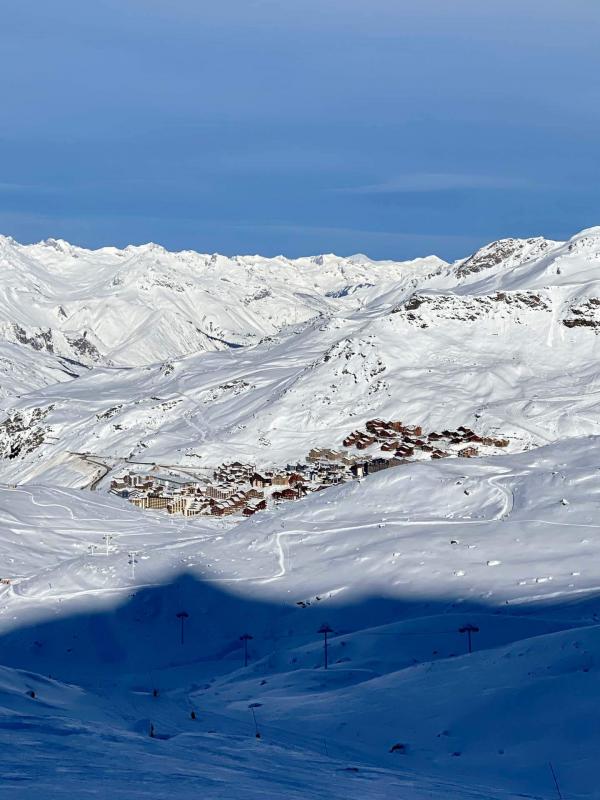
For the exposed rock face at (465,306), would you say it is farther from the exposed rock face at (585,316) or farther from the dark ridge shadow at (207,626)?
the dark ridge shadow at (207,626)

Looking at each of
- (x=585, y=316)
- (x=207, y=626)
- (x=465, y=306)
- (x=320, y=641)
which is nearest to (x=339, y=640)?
(x=320, y=641)

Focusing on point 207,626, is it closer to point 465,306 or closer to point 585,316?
point 585,316

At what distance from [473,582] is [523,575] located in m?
2.24

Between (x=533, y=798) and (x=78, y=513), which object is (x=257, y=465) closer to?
(x=78, y=513)

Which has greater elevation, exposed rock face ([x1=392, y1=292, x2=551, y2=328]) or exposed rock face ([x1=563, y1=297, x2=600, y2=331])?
exposed rock face ([x1=392, y1=292, x2=551, y2=328])

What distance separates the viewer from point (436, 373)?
567 feet

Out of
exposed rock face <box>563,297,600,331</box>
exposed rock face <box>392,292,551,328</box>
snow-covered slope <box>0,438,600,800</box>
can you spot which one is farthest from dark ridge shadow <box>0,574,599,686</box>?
exposed rock face <box>392,292,551,328</box>

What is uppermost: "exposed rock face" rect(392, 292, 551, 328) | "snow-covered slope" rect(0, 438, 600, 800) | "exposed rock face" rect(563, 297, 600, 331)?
"exposed rock face" rect(392, 292, 551, 328)

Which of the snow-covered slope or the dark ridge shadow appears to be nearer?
the snow-covered slope

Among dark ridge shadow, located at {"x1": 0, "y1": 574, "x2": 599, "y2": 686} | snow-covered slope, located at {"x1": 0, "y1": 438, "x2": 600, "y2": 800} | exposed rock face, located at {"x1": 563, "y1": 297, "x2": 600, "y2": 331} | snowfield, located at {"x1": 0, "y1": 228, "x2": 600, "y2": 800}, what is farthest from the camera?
exposed rock face, located at {"x1": 563, "y1": 297, "x2": 600, "y2": 331}

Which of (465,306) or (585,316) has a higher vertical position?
(465,306)

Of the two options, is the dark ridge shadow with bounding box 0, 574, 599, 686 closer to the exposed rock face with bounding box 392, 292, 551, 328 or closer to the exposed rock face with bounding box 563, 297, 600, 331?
the exposed rock face with bounding box 563, 297, 600, 331

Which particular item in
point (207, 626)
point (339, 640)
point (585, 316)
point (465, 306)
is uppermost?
point (465, 306)

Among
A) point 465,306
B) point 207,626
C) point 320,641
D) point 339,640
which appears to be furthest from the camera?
point 465,306
